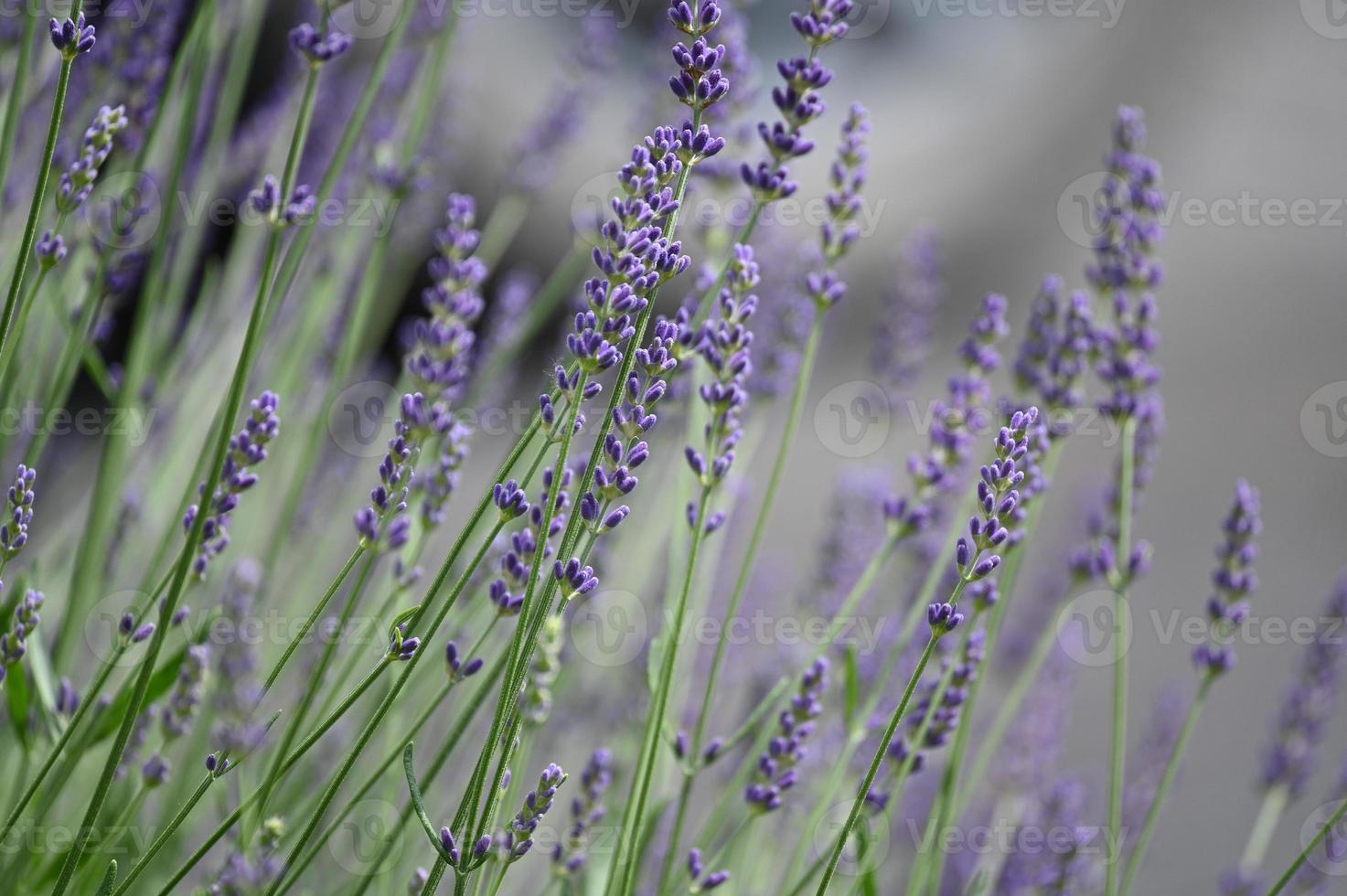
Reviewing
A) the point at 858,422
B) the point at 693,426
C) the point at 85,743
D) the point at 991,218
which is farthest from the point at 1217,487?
the point at 85,743

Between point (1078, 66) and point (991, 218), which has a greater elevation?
point (1078, 66)

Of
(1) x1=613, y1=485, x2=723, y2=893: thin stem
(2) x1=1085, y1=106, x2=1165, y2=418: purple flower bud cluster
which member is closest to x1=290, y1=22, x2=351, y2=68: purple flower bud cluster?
(1) x1=613, y1=485, x2=723, y2=893: thin stem

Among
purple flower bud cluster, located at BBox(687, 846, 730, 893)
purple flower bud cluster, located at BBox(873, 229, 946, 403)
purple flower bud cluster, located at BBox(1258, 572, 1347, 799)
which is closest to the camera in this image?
purple flower bud cluster, located at BBox(687, 846, 730, 893)

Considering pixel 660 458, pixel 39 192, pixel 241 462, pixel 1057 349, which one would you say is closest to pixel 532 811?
pixel 241 462

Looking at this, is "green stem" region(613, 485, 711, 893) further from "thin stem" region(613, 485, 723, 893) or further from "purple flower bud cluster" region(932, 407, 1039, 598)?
"purple flower bud cluster" region(932, 407, 1039, 598)

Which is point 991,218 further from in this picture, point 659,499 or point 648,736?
point 648,736

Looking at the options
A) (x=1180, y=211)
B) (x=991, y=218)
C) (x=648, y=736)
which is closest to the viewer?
(x=648, y=736)

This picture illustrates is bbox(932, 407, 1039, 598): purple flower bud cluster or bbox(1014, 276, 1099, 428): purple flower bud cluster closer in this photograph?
bbox(932, 407, 1039, 598): purple flower bud cluster
